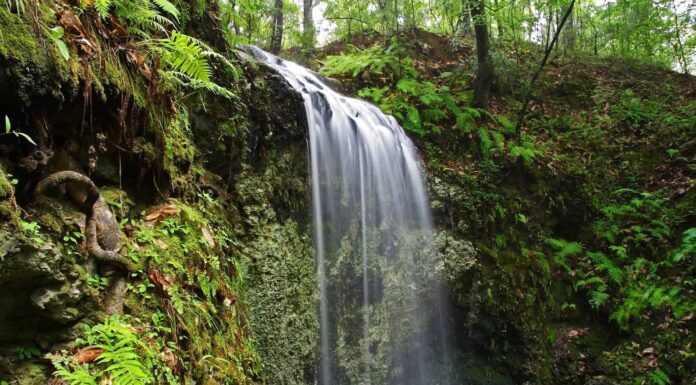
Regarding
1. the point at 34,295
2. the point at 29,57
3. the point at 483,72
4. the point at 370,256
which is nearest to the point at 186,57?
the point at 29,57

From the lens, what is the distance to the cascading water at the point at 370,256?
5.54 metres

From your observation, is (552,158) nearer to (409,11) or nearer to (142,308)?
(409,11)

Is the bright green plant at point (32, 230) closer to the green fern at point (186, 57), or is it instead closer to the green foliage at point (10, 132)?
the green foliage at point (10, 132)

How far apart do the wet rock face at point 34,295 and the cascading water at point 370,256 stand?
352 cm

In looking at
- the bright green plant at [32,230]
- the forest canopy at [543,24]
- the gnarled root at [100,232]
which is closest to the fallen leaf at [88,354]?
the gnarled root at [100,232]

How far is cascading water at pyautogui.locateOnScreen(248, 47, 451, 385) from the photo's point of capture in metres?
5.54

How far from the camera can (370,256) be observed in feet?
19.8

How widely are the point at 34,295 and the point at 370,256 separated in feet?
14.7

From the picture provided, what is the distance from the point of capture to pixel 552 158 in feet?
25.8

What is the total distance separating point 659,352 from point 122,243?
6716mm

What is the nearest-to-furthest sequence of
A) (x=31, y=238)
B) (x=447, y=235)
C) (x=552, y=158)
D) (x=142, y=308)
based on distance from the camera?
1. (x=31, y=238)
2. (x=142, y=308)
3. (x=447, y=235)
4. (x=552, y=158)

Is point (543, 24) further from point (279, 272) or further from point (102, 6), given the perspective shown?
point (102, 6)

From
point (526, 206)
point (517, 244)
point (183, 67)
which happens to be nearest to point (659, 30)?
point (526, 206)

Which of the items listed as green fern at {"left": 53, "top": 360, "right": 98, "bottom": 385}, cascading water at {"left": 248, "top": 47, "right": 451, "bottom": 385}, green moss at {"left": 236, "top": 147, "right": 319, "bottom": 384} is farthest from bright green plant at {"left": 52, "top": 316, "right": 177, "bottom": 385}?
cascading water at {"left": 248, "top": 47, "right": 451, "bottom": 385}
